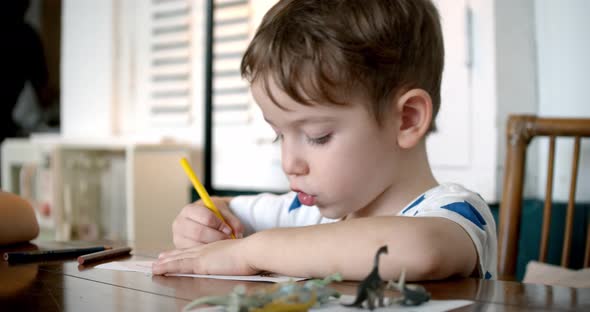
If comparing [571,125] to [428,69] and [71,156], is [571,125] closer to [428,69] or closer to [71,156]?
[428,69]

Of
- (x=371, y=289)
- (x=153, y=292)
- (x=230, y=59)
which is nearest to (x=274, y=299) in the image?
(x=371, y=289)

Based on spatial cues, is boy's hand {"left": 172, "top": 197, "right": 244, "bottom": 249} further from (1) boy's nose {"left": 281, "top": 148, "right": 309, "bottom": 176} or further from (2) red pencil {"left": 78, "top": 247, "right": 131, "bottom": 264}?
(1) boy's nose {"left": 281, "top": 148, "right": 309, "bottom": 176}

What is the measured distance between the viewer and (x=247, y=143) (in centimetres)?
274

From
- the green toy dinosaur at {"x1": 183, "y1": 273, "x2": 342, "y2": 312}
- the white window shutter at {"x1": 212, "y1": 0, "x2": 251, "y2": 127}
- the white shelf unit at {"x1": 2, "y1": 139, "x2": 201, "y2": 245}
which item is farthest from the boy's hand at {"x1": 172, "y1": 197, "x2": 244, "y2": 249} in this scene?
the white shelf unit at {"x1": 2, "y1": 139, "x2": 201, "y2": 245}

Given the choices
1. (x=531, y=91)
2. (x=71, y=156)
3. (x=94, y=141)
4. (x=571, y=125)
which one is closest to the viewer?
(x=571, y=125)

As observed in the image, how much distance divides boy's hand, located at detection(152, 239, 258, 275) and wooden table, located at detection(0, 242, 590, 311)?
0.08 ft

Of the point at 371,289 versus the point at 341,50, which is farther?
the point at 341,50

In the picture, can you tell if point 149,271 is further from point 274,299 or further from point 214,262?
point 274,299

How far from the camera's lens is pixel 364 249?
24.0 inches

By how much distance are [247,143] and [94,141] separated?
74 cm

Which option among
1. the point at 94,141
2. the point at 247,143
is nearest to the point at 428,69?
the point at 247,143

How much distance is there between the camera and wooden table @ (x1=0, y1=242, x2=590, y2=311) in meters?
0.51

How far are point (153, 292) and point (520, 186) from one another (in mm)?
1075

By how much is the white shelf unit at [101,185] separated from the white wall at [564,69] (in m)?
1.63
